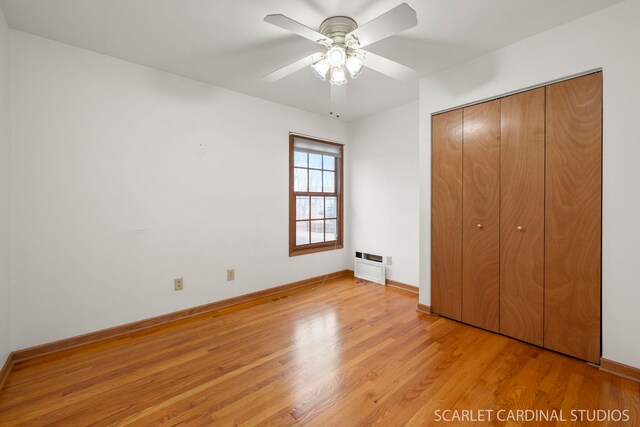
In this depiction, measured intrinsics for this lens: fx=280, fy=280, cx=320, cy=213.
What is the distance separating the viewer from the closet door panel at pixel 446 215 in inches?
106

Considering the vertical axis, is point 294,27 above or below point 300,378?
above

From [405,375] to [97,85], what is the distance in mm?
3324

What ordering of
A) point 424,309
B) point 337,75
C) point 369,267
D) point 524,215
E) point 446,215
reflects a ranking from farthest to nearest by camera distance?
point 369,267 < point 424,309 < point 446,215 < point 524,215 < point 337,75

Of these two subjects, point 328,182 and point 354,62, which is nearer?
point 354,62

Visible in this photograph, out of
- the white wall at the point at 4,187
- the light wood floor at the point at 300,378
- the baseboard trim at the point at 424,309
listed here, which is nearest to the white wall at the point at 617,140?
the light wood floor at the point at 300,378

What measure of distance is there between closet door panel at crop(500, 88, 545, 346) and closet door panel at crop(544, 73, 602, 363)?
53mm

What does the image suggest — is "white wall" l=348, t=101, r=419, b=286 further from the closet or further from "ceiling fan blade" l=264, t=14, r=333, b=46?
"ceiling fan blade" l=264, t=14, r=333, b=46

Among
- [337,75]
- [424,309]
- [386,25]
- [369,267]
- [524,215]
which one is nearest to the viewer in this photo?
[386,25]

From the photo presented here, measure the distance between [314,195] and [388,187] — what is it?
106 cm

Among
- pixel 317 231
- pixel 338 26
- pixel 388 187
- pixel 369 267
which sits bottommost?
pixel 369 267

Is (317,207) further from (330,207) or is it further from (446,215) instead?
(446,215)

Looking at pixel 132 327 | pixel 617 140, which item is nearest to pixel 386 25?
pixel 617 140

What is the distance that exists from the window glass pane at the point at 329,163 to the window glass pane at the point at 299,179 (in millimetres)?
420

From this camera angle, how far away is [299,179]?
3.95m
